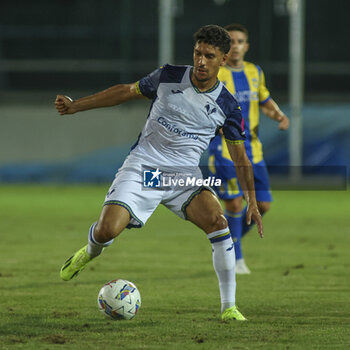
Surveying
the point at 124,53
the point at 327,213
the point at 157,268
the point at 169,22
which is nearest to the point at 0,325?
the point at 157,268

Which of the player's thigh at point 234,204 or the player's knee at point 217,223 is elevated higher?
the player's knee at point 217,223

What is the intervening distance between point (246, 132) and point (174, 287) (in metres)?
1.95

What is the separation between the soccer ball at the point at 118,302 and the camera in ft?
20.2

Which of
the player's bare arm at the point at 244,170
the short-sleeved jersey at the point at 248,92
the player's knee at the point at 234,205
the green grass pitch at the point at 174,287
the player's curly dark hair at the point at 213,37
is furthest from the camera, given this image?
the player's knee at the point at 234,205

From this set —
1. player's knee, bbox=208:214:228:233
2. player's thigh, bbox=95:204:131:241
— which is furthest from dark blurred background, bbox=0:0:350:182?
player's knee, bbox=208:214:228:233

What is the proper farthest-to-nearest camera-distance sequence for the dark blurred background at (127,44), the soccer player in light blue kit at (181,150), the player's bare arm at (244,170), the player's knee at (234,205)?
1. the dark blurred background at (127,44)
2. the player's knee at (234,205)
3. the player's bare arm at (244,170)
4. the soccer player in light blue kit at (181,150)

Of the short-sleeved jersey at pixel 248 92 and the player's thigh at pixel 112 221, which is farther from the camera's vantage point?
the short-sleeved jersey at pixel 248 92

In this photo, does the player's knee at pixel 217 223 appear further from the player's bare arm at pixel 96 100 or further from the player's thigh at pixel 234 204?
the player's thigh at pixel 234 204

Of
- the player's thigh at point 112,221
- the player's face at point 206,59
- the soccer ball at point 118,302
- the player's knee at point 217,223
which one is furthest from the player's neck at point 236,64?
the soccer ball at point 118,302

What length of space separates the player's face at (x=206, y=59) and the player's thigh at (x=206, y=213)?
2.86 ft

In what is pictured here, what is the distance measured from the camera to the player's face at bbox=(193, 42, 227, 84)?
6.10m

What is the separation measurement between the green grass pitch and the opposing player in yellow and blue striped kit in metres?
0.66

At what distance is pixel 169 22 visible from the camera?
24.3 meters

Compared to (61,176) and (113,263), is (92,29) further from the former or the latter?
(113,263)
